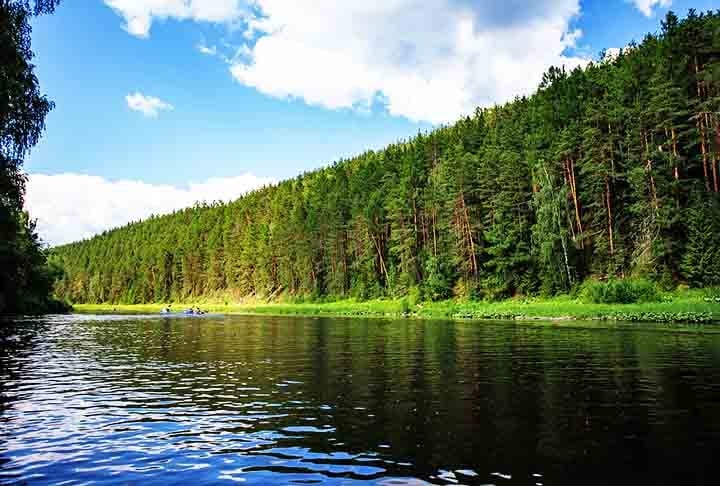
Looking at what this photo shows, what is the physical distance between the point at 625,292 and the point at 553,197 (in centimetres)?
1801

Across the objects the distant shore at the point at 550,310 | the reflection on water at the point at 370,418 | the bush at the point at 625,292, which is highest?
the bush at the point at 625,292

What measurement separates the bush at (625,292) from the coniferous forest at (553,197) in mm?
4379

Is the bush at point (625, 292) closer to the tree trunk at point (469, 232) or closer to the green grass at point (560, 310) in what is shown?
the green grass at point (560, 310)

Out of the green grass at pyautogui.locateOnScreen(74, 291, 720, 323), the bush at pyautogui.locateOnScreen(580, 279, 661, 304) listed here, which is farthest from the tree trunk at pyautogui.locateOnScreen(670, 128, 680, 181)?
the green grass at pyautogui.locateOnScreen(74, 291, 720, 323)

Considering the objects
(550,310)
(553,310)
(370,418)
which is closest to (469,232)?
(550,310)

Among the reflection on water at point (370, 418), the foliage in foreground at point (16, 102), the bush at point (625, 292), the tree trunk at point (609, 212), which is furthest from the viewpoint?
the tree trunk at point (609, 212)

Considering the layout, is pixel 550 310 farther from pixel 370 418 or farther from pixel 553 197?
pixel 370 418

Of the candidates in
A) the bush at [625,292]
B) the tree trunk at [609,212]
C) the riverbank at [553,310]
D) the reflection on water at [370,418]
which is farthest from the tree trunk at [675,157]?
the reflection on water at [370,418]

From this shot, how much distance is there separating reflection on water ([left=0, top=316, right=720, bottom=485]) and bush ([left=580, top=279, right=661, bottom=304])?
26455 millimetres

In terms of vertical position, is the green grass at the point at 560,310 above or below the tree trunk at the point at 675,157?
below

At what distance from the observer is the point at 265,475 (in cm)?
934

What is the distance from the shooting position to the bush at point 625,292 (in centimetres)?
5250

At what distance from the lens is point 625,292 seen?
53.8m

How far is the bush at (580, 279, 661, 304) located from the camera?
5250cm
